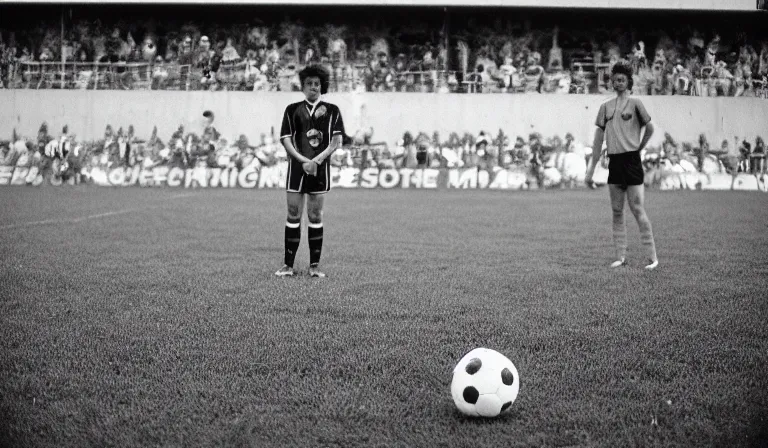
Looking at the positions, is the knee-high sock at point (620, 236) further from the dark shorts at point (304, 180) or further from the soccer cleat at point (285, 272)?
the soccer cleat at point (285, 272)

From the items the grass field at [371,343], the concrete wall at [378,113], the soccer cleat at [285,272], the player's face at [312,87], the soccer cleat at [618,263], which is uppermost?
the concrete wall at [378,113]

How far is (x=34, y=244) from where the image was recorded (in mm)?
9039

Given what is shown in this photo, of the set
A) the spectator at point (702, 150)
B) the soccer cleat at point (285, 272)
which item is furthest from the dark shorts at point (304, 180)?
the spectator at point (702, 150)

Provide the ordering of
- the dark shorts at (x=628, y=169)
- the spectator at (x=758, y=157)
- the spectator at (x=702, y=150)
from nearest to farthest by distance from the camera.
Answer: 1. the dark shorts at (x=628, y=169)
2. the spectator at (x=758, y=157)
3. the spectator at (x=702, y=150)

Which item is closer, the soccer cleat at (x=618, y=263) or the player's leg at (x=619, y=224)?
the soccer cleat at (x=618, y=263)

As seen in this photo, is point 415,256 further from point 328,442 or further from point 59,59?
point 59,59

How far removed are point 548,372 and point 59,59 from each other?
31.5m

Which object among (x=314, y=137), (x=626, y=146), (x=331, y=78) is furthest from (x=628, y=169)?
(x=331, y=78)

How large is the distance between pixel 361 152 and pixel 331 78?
3513 millimetres

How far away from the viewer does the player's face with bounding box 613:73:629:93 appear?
7.50 meters

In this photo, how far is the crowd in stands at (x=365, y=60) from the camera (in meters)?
29.2

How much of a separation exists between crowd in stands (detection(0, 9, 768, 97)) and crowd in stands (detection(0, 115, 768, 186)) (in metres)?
2.18

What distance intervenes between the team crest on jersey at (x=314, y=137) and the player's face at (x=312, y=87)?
1.09 feet

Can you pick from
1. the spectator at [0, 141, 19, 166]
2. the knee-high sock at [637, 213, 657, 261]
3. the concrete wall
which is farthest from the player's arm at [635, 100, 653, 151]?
the spectator at [0, 141, 19, 166]
